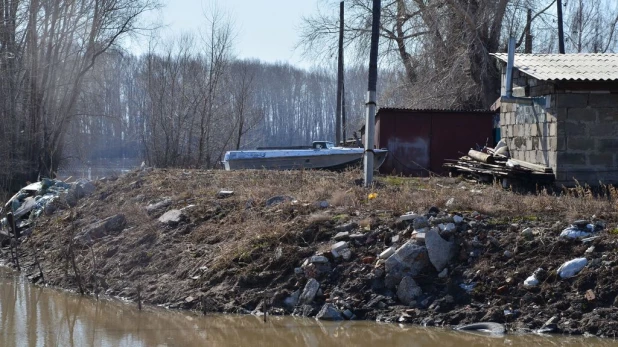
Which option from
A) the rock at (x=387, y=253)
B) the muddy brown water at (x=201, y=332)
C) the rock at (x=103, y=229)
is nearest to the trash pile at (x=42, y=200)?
the rock at (x=103, y=229)

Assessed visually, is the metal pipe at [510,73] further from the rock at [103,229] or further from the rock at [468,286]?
the rock at [103,229]

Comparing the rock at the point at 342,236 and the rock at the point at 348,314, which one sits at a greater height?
the rock at the point at 342,236

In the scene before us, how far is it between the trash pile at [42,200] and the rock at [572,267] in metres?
10.8

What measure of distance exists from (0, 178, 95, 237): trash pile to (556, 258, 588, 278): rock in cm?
1077

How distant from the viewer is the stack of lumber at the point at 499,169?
1555 cm

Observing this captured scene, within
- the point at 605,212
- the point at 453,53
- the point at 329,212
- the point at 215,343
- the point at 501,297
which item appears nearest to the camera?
the point at 215,343

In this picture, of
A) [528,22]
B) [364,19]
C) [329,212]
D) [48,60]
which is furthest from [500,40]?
[329,212]

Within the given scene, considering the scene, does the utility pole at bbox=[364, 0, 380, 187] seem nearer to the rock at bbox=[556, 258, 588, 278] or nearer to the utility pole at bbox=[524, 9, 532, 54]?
the rock at bbox=[556, 258, 588, 278]

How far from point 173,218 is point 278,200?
1882mm

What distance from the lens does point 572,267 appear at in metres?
9.77

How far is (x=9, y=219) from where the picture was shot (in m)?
17.0

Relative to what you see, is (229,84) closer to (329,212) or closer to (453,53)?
(453,53)

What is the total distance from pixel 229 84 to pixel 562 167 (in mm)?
32382

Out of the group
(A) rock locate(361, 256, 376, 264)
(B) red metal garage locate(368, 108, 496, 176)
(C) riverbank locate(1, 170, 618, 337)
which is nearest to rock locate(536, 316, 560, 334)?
(C) riverbank locate(1, 170, 618, 337)
